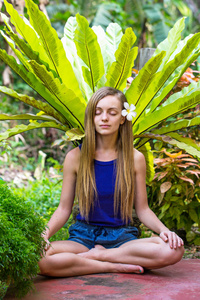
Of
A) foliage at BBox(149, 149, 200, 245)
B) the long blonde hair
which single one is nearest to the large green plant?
the long blonde hair

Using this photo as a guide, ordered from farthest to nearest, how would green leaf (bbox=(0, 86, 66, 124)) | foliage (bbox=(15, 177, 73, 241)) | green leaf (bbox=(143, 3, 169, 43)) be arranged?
green leaf (bbox=(143, 3, 169, 43)), foliage (bbox=(15, 177, 73, 241)), green leaf (bbox=(0, 86, 66, 124))

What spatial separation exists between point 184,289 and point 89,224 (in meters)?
0.71

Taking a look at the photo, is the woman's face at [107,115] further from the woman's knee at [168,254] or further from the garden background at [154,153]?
the woman's knee at [168,254]

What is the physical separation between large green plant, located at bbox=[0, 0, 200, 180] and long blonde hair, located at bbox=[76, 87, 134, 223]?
115mm

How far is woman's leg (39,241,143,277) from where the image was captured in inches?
78.9

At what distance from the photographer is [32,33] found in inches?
95.3

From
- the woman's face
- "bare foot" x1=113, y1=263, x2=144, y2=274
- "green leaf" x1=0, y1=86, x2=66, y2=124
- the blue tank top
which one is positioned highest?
"green leaf" x1=0, y1=86, x2=66, y2=124

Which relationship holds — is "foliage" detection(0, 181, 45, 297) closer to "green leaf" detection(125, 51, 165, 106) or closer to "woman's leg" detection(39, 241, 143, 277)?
"woman's leg" detection(39, 241, 143, 277)

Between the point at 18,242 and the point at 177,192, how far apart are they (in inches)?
70.5

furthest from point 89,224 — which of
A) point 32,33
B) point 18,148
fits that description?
point 18,148

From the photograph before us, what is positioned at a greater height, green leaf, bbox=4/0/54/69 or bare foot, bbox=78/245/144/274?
green leaf, bbox=4/0/54/69

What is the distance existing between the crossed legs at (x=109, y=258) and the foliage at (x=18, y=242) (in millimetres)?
294

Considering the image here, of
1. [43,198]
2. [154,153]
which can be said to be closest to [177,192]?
[154,153]

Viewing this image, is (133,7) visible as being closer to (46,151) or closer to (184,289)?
(46,151)
